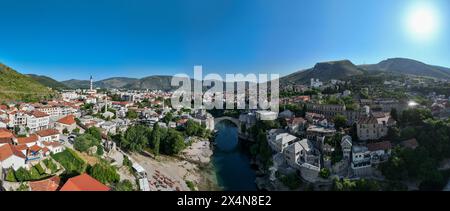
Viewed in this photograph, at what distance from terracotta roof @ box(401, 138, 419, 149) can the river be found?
116 inches

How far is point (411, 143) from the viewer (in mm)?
4734

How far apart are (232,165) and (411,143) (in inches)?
154

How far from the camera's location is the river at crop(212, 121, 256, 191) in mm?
5419

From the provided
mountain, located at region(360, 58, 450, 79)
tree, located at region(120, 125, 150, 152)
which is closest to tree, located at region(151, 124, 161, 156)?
tree, located at region(120, 125, 150, 152)

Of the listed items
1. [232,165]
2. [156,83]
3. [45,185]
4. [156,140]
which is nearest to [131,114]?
[156,140]

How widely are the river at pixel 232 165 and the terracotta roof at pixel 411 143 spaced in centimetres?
296

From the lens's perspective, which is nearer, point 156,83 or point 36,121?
point 36,121

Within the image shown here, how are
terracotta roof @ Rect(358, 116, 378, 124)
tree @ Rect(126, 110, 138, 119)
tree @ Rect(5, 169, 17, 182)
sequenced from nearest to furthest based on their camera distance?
tree @ Rect(5, 169, 17, 182), terracotta roof @ Rect(358, 116, 378, 124), tree @ Rect(126, 110, 138, 119)

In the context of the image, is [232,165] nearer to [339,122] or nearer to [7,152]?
[339,122]

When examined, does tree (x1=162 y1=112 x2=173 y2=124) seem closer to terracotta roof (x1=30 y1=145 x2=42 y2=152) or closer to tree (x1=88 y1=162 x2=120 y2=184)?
terracotta roof (x1=30 y1=145 x2=42 y2=152)

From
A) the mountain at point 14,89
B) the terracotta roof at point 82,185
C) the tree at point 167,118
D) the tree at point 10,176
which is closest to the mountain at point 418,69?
the tree at point 167,118
